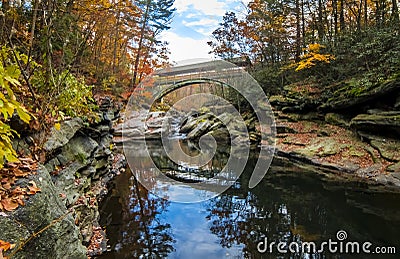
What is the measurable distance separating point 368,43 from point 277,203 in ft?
26.7

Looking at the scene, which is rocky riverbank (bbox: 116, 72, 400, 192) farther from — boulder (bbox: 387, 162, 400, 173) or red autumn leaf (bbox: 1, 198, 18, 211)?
red autumn leaf (bbox: 1, 198, 18, 211)

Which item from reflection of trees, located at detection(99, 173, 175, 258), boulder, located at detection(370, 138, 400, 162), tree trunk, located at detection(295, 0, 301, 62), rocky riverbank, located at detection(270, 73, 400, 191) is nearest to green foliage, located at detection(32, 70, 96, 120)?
reflection of trees, located at detection(99, 173, 175, 258)

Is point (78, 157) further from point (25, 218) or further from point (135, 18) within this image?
point (135, 18)

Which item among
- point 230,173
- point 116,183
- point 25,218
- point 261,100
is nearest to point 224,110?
point 261,100

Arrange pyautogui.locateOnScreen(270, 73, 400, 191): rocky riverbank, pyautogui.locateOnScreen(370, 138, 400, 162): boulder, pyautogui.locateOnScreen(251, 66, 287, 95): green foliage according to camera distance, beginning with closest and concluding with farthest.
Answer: pyautogui.locateOnScreen(370, 138, 400, 162): boulder < pyautogui.locateOnScreen(270, 73, 400, 191): rocky riverbank < pyautogui.locateOnScreen(251, 66, 287, 95): green foliage

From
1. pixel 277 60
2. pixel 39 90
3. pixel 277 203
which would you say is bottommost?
pixel 277 203

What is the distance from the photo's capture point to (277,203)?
20.5 ft

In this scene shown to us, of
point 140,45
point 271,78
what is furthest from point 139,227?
point 271,78

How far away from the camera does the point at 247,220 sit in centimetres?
535

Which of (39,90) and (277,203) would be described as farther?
(277,203)

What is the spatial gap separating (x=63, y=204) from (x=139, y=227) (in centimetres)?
241

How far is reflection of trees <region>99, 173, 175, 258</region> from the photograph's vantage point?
4.18 metres

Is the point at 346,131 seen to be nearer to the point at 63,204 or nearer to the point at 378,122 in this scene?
the point at 378,122

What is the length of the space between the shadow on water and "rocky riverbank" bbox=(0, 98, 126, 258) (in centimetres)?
49
